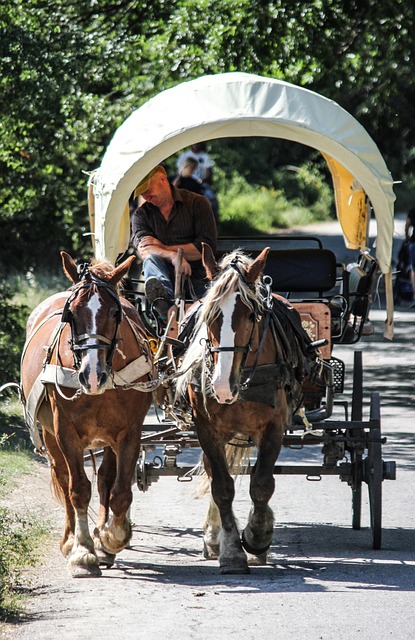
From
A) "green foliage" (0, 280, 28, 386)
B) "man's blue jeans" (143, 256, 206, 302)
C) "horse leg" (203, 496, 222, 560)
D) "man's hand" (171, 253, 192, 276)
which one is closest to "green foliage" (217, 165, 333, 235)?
"green foliage" (0, 280, 28, 386)

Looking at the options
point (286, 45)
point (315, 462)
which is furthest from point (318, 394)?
point (286, 45)

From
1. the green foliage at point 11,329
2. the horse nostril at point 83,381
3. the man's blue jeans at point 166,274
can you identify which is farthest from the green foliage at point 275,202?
the horse nostril at point 83,381

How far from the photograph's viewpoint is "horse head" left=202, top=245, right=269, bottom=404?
702cm

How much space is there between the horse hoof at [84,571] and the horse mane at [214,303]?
1.20 m

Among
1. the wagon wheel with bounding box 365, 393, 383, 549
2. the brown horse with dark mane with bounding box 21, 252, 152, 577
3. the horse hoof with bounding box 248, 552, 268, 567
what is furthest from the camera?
the wagon wheel with bounding box 365, 393, 383, 549

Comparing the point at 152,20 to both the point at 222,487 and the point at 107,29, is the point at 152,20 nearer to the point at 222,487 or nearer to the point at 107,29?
the point at 107,29

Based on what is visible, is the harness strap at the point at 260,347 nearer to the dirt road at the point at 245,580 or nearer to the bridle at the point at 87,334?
the bridle at the point at 87,334

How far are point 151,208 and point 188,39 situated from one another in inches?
271

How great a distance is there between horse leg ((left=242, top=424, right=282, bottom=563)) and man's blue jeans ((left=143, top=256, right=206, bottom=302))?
153 centimetres

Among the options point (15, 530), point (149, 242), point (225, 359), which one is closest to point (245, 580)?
point (225, 359)

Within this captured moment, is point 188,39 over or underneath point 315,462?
over

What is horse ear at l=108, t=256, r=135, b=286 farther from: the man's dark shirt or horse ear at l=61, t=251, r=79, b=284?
the man's dark shirt

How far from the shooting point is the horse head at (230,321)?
7.02m

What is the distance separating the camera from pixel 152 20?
16.6 m
